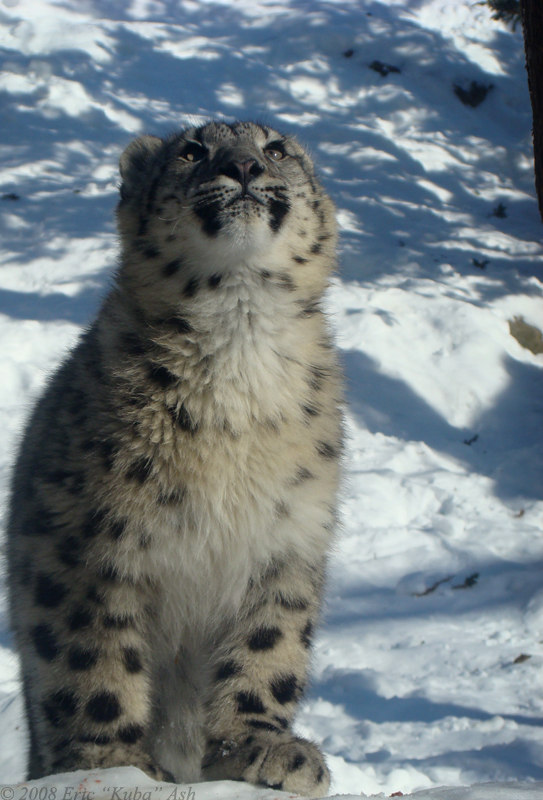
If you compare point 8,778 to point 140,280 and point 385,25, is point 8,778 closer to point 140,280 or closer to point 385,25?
point 140,280

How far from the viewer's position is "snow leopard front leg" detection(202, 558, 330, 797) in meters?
2.41

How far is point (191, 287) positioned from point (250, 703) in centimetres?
148

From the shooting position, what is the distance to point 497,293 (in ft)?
25.1

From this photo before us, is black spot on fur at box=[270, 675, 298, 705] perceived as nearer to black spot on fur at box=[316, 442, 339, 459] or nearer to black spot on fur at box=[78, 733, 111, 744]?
black spot on fur at box=[78, 733, 111, 744]

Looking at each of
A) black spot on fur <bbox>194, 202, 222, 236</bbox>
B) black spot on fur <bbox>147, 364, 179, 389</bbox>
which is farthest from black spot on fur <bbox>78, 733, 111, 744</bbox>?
black spot on fur <bbox>194, 202, 222, 236</bbox>

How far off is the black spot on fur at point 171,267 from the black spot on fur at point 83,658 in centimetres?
129

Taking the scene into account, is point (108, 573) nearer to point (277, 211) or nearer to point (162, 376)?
point (162, 376)

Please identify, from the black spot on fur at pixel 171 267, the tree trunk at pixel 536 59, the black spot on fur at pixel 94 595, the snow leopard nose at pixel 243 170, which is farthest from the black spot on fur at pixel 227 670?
the tree trunk at pixel 536 59

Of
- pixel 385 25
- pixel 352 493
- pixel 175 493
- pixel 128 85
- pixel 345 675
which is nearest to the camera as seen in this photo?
pixel 175 493

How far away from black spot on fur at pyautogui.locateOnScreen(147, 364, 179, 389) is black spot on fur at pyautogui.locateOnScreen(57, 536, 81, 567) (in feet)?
1.92

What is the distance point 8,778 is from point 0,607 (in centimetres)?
117

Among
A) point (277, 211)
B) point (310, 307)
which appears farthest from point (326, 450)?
point (277, 211)

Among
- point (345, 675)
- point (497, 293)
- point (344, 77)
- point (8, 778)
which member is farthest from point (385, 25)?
point (8, 778)

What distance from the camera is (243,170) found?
2590 mm
